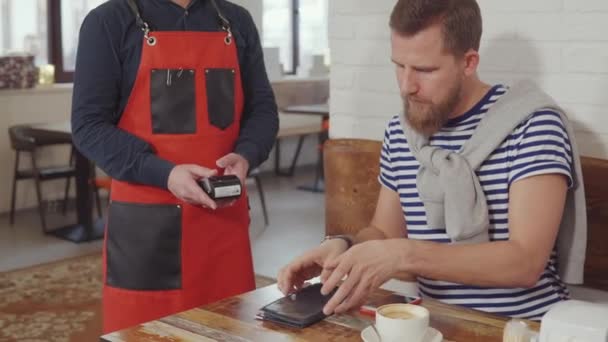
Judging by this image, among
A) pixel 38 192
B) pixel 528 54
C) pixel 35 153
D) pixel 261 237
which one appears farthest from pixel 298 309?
pixel 35 153

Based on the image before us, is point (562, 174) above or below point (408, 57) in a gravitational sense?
below

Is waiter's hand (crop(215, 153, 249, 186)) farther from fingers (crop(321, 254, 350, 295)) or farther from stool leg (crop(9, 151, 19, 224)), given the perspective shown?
stool leg (crop(9, 151, 19, 224))

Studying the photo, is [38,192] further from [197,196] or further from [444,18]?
[444,18]

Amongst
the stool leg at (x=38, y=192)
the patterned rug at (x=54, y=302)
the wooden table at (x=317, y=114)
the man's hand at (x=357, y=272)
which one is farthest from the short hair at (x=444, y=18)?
the wooden table at (x=317, y=114)

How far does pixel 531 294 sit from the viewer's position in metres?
1.70

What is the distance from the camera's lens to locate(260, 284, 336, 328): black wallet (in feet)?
4.55

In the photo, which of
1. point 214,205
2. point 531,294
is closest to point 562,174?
point 531,294

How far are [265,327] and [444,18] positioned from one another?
68 centimetres

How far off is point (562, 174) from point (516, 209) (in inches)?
4.2

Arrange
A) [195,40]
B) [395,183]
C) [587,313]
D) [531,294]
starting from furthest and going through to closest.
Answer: [195,40] → [395,183] → [531,294] → [587,313]

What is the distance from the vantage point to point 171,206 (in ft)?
6.53

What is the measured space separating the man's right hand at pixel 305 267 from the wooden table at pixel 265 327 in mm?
76

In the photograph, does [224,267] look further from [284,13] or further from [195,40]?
[284,13]

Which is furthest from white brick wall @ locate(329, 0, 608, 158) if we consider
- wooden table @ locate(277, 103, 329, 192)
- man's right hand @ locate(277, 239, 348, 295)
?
wooden table @ locate(277, 103, 329, 192)
